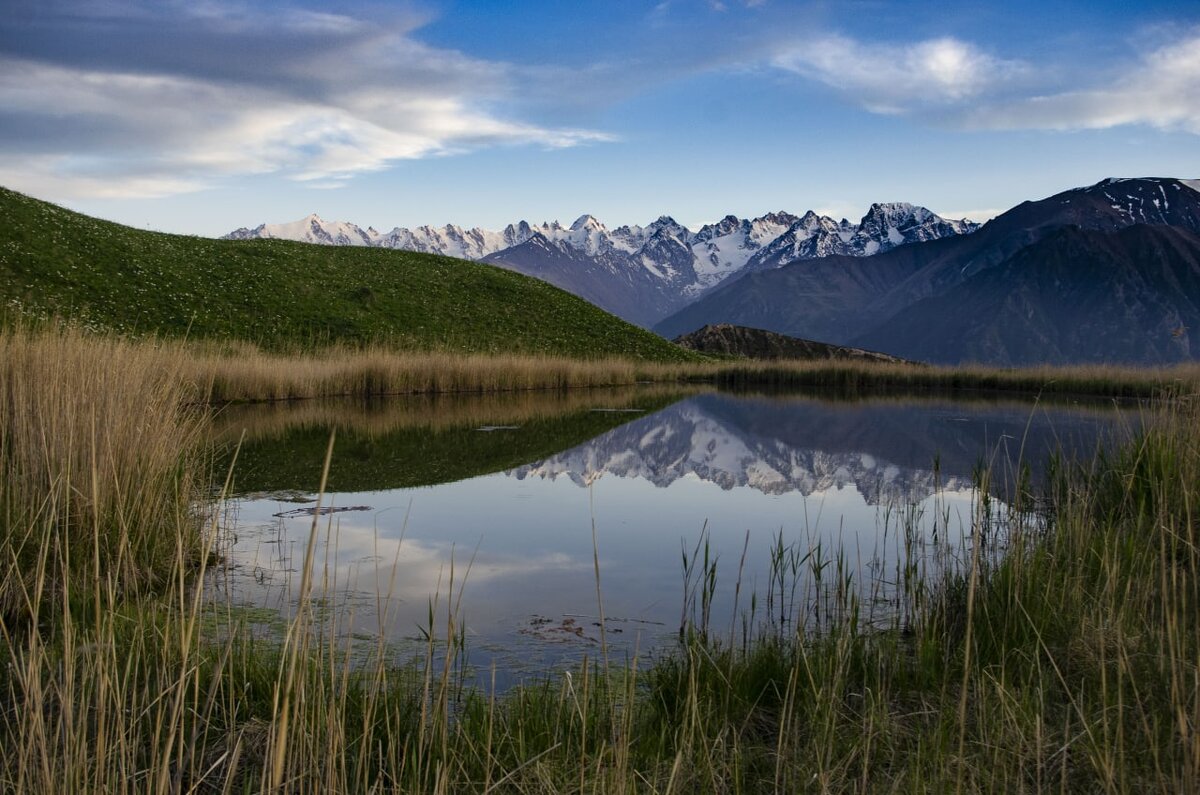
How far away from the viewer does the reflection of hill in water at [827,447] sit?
10.8 metres

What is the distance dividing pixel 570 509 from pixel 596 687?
5081 mm

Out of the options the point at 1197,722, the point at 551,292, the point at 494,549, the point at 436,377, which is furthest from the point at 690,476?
the point at 551,292

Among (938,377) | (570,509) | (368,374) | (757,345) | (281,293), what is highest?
(281,293)

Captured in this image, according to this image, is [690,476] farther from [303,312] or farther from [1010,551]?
[303,312]

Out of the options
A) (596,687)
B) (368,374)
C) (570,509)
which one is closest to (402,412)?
(368,374)

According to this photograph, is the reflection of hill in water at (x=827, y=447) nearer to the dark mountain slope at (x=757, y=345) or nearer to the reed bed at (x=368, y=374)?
the reed bed at (x=368, y=374)

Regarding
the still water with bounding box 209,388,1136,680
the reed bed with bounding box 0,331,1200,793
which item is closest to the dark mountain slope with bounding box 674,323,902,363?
the still water with bounding box 209,388,1136,680

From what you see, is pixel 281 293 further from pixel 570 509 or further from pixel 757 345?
pixel 570 509

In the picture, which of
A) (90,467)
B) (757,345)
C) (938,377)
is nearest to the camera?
(90,467)

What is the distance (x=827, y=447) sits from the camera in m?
14.5

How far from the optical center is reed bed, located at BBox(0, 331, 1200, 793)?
8.20 feet

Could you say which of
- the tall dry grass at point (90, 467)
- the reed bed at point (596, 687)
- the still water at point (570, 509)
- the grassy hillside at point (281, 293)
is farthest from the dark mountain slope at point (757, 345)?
the tall dry grass at point (90, 467)

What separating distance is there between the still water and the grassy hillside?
17.7 m

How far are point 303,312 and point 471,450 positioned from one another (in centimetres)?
2814
